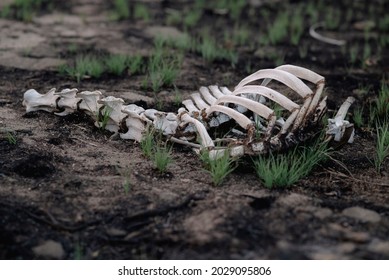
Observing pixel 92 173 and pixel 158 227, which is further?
pixel 92 173

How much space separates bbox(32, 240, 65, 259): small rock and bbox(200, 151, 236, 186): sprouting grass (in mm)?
790

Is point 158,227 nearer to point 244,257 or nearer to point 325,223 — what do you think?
point 244,257

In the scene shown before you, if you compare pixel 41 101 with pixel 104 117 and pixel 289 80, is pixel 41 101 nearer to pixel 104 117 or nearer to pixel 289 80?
pixel 104 117

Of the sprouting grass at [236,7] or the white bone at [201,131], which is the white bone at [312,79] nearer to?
the white bone at [201,131]

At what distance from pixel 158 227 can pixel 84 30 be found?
11.9ft

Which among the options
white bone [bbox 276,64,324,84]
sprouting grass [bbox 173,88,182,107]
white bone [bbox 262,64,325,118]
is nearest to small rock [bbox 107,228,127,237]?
white bone [bbox 262,64,325,118]

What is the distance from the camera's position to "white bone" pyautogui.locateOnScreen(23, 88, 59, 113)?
11.2ft

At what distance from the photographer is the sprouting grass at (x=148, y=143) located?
291 cm

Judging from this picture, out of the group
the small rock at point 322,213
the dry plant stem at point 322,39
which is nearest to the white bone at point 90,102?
the small rock at point 322,213

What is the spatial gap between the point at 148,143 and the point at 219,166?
1.51ft

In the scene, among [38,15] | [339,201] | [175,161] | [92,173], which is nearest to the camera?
[339,201]

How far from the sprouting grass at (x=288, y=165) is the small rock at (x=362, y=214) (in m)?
0.31
